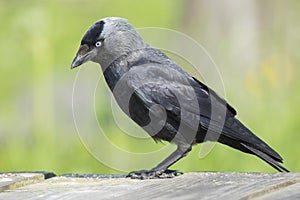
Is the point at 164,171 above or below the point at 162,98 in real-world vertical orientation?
below

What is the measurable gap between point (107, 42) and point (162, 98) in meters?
0.47

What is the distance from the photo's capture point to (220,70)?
7.18 m

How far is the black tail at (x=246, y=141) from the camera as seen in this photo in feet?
15.7

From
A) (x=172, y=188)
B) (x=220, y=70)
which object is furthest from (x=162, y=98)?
(x=220, y=70)

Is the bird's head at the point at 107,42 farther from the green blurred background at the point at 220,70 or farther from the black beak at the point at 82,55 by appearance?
the green blurred background at the point at 220,70

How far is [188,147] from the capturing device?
194 inches

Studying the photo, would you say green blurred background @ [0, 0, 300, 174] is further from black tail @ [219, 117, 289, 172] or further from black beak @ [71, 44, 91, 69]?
black beak @ [71, 44, 91, 69]

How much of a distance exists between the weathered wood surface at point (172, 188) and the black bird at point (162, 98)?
0.99 meters

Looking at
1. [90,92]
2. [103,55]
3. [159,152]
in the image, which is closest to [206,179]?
[103,55]

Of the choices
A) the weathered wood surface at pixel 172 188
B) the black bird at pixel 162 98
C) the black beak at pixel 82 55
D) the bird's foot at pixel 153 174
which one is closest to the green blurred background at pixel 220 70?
the black bird at pixel 162 98

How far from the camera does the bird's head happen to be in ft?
16.4

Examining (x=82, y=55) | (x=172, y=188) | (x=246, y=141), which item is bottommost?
(x=246, y=141)

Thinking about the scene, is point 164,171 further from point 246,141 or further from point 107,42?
point 107,42

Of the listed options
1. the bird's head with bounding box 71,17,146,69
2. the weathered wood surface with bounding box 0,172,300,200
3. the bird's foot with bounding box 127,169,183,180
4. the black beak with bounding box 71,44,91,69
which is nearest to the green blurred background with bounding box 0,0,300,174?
the bird's head with bounding box 71,17,146,69
